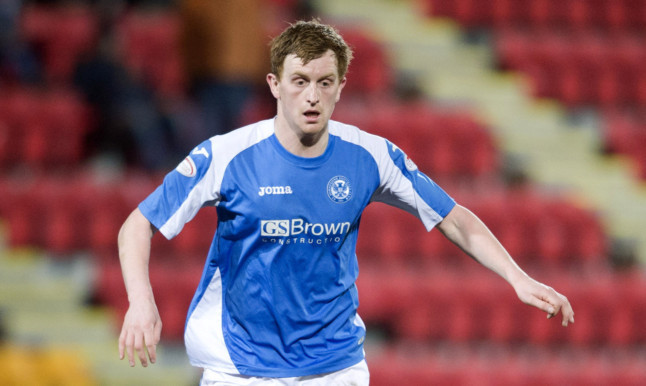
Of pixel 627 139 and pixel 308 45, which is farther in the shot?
pixel 627 139

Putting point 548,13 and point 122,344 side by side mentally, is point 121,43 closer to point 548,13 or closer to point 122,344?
point 548,13

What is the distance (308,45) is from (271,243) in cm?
64

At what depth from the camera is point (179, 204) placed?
2.87 meters

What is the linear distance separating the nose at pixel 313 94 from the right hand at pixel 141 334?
0.80 m

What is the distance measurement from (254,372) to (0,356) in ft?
10.7

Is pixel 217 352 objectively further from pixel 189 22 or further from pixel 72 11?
pixel 72 11

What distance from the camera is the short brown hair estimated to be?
283cm

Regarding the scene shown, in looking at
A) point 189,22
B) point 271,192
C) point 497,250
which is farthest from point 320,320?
point 189,22

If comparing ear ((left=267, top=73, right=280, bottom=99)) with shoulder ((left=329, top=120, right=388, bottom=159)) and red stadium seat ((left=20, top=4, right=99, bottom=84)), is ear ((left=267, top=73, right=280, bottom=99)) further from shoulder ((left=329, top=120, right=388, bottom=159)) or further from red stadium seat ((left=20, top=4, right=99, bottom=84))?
red stadium seat ((left=20, top=4, right=99, bottom=84))

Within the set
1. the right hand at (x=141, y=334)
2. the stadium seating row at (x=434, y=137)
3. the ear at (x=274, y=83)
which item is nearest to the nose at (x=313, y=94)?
the ear at (x=274, y=83)

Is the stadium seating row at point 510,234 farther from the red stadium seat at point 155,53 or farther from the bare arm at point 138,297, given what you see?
the bare arm at point 138,297

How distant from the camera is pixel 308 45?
2.83 metres

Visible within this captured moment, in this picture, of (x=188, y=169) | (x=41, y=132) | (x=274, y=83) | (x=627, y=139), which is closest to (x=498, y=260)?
(x=274, y=83)

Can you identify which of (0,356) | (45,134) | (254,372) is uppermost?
(45,134)
